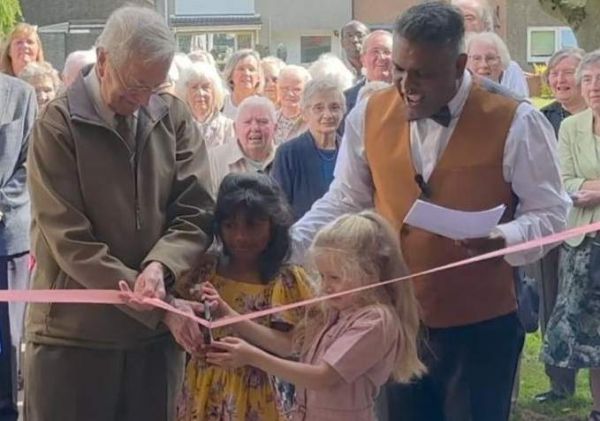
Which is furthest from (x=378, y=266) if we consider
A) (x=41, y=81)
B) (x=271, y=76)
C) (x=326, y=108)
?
(x=271, y=76)

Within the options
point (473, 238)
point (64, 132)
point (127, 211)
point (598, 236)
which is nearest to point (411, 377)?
point (473, 238)

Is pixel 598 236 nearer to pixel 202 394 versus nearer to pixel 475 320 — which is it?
pixel 475 320

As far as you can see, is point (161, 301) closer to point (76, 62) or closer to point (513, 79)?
point (76, 62)

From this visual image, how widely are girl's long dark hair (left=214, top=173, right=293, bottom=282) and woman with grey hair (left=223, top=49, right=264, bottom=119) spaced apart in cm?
425

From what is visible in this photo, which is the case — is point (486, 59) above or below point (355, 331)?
above

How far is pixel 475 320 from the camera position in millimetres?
4258

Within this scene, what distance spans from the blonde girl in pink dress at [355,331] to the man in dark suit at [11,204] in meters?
2.79

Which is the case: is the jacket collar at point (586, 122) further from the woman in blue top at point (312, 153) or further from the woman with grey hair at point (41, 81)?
the woman with grey hair at point (41, 81)

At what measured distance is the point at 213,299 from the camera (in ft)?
13.8

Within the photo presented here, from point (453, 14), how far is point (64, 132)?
4.37 feet

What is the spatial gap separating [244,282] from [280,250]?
17cm

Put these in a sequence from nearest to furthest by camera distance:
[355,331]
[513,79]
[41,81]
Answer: [355,331] → [513,79] → [41,81]

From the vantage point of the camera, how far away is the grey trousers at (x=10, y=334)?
263 inches

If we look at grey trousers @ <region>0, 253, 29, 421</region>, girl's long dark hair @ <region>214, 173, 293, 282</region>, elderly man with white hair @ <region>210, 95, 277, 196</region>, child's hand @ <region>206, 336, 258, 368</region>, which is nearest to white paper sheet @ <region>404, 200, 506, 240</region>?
girl's long dark hair @ <region>214, 173, 293, 282</region>
